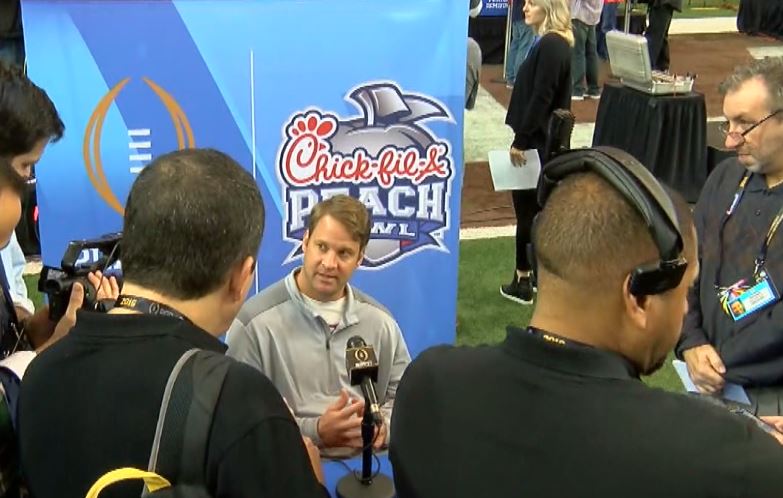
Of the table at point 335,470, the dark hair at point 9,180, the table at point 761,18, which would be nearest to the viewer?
the dark hair at point 9,180

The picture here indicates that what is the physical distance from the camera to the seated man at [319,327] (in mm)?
2543

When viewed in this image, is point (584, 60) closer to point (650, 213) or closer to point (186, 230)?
point (650, 213)

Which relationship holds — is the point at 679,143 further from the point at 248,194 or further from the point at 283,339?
the point at 248,194

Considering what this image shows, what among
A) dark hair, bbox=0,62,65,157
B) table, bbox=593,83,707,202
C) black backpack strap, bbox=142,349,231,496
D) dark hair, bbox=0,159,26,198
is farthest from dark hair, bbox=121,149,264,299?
table, bbox=593,83,707,202

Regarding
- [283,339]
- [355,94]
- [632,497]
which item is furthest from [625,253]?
[355,94]

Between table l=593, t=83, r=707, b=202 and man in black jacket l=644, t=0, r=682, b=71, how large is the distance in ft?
13.1

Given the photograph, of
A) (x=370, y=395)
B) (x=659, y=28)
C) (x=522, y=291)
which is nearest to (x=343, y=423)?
(x=370, y=395)

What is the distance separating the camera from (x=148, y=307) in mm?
1348

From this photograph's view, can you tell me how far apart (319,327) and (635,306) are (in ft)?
4.57

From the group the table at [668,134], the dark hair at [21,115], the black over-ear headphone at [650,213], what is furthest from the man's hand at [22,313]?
the table at [668,134]

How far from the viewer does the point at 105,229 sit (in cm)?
342

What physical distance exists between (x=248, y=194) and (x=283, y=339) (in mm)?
1167

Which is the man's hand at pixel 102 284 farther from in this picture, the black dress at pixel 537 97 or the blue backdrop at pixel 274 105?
the black dress at pixel 537 97

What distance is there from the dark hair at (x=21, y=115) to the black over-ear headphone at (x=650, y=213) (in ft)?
4.34
